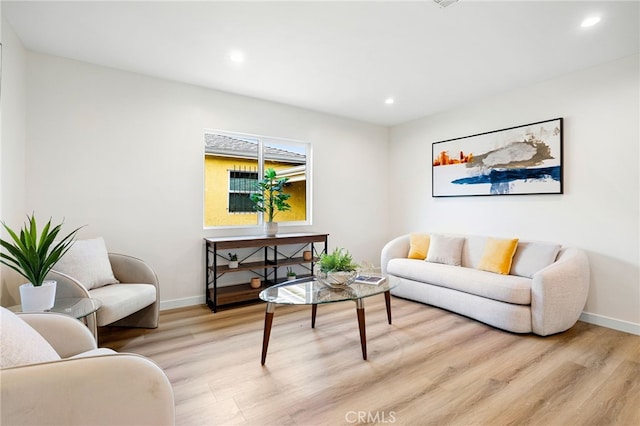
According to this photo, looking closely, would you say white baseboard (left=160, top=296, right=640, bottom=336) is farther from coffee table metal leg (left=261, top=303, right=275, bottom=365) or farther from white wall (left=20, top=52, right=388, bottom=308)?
coffee table metal leg (left=261, top=303, right=275, bottom=365)

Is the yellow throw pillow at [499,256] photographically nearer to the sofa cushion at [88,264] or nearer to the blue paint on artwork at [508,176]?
the blue paint on artwork at [508,176]

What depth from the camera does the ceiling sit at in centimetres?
216

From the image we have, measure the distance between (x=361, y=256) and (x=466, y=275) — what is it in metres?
1.89

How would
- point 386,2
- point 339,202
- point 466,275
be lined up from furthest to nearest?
point 339,202, point 466,275, point 386,2

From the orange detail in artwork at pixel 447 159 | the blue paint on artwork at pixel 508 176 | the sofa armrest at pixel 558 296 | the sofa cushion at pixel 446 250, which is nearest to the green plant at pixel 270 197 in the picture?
the sofa cushion at pixel 446 250

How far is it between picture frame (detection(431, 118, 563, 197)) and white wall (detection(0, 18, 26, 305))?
460 cm

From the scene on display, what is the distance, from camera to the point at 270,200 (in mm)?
3859

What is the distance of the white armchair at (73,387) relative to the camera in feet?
2.86

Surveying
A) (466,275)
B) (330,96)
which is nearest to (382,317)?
(466,275)

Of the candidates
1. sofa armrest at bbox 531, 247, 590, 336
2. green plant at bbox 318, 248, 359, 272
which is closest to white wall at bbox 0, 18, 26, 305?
green plant at bbox 318, 248, 359, 272

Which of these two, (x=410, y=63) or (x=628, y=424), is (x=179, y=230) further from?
(x=628, y=424)

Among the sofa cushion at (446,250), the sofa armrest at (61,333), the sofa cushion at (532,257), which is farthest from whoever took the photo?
the sofa cushion at (446,250)

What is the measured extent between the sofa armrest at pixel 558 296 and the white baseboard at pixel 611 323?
1.19 ft

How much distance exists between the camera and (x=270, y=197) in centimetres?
387
